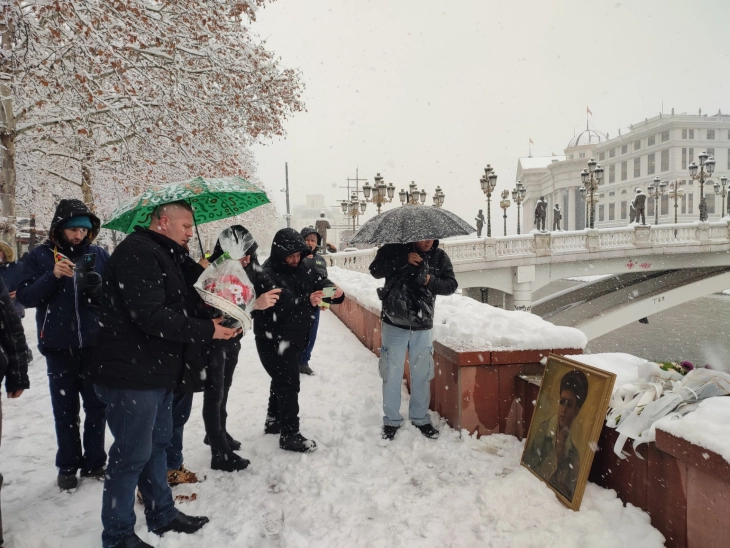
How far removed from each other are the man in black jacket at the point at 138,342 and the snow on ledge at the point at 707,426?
239 cm

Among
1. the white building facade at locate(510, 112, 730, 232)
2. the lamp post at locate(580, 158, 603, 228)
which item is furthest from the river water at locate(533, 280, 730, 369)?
the white building facade at locate(510, 112, 730, 232)

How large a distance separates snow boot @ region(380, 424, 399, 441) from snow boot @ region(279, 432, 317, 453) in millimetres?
610

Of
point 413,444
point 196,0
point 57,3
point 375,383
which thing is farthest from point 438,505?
point 196,0

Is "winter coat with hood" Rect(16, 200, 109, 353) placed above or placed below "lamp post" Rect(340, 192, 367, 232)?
below

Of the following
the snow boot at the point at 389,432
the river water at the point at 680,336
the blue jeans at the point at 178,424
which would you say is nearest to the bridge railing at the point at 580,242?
the river water at the point at 680,336

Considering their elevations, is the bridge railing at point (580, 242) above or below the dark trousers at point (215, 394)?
above

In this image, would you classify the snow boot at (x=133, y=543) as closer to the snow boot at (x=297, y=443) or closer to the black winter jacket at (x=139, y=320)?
the black winter jacket at (x=139, y=320)

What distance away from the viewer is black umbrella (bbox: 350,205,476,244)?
153 inches

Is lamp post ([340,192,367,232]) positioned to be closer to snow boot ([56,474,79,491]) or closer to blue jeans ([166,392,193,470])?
blue jeans ([166,392,193,470])

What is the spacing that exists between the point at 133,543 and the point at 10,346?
4.43 ft

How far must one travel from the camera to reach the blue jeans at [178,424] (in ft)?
11.3

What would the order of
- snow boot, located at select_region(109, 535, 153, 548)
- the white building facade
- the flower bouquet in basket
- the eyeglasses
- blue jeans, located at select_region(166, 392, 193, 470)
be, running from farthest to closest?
the white building facade, blue jeans, located at select_region(166, 392, 193, 470), the eyeglasses, the flower bouquet in basket, snow boot, located at select_region(109, 535, 153, 548)

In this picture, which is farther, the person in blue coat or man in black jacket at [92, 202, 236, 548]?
the person in blue coat

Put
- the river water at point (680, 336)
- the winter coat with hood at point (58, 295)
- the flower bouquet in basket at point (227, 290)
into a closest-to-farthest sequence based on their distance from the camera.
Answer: the flower bouquet in basket at point (227, 290)
the winter coat with hood at point (58, 295)
the river water at point (680, 336)
